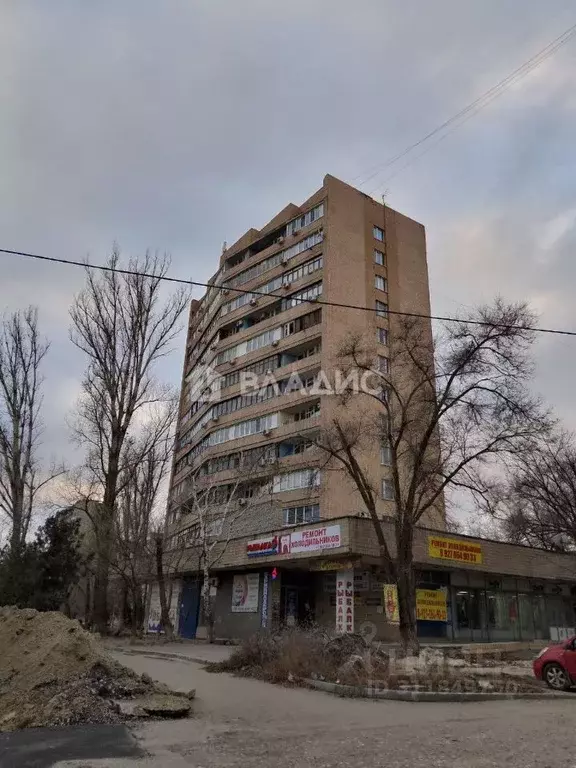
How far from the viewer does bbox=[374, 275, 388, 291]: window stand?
45500mm

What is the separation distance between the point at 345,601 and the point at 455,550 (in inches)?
256

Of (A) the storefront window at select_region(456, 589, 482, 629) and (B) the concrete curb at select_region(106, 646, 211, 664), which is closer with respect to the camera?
(B) the concrete curb at select_region(106, 646, 211, 664)

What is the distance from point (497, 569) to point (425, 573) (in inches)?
179

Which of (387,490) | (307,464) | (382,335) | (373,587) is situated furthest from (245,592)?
(382,335)

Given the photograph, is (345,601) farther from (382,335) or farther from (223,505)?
(382,335)

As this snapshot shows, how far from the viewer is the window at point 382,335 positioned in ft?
140

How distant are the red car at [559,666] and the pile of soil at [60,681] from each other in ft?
28.2

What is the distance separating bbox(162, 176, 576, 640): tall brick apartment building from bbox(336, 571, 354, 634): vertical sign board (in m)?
0.05

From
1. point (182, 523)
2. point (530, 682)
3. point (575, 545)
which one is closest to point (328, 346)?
point (182, 523)

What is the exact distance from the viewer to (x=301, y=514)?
36500mm

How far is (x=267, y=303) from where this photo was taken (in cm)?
4647

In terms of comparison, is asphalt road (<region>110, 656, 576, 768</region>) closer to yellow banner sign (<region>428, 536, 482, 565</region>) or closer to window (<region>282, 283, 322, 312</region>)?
yellow banner sign (<region>428, 536, 482, 565</region>)

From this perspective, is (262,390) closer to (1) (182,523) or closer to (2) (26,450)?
(1) (182,523)

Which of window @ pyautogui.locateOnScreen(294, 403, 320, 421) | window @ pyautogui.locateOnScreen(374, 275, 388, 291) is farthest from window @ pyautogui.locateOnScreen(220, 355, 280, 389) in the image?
window @ pyautogui.locateOnScreen(374, 275, 388, 291)
